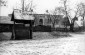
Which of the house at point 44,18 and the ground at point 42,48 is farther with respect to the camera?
the house at point 44,18

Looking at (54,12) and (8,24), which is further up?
(54,12)

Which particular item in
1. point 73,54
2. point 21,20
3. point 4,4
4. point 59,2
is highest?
point 59,2

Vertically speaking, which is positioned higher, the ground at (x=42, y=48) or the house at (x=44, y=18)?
the house at (x=44, y=18)

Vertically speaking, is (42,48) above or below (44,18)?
below

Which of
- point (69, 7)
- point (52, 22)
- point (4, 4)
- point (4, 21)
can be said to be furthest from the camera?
point (52, 22)

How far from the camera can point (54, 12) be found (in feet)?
199

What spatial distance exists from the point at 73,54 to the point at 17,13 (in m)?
14.8

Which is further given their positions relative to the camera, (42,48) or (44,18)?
(44,18)

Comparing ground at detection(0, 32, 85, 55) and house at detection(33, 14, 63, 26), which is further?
house at detection(33, 14, 63, 26)

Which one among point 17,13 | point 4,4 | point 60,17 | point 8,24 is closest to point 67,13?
point 60,17

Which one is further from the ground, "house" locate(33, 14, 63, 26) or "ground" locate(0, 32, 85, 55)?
"house" locate(33, 14, 63, 26)

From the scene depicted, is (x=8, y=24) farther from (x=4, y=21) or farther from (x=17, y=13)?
(x=17, y=13)

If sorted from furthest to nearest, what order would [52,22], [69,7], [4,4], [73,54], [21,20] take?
[52,22] < [69,7] < [4,4] < [21,20] < [73,54]

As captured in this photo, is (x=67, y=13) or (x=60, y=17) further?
(x=60, y=17)
